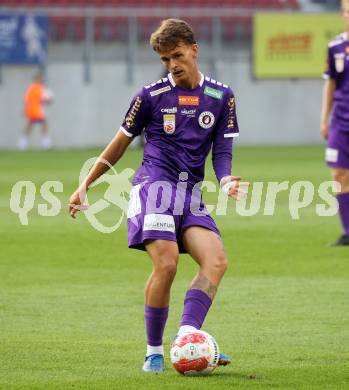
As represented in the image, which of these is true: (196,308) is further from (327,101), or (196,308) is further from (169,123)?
(327,101)

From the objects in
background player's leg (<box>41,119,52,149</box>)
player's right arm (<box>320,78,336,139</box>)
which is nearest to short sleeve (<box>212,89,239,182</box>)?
player's right arm (<box>320,78,336,139</box>)

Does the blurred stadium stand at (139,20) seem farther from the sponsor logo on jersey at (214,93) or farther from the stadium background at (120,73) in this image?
the sponsor logo on jersey at (214,93)

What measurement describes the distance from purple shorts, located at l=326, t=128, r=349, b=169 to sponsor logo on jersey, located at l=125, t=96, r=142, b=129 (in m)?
5.93

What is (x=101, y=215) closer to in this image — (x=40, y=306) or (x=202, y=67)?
(x=40, y=306)

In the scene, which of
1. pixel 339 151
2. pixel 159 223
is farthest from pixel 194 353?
pixel 339 151

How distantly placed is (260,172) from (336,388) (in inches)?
631

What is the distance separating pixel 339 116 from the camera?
40.8ft

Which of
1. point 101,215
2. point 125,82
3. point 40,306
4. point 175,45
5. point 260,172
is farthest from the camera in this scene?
point 125,82

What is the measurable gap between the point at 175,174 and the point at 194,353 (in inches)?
41.3

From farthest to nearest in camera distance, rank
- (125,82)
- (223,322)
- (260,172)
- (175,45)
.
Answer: (125,82), (260,172), (223,322), (175,45)

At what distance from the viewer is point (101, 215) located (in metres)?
15.5

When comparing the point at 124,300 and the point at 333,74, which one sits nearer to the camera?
the point at 124,300

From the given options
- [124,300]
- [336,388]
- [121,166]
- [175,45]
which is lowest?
[121,166]

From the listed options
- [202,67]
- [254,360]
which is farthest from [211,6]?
[254,360]
